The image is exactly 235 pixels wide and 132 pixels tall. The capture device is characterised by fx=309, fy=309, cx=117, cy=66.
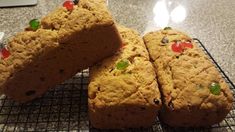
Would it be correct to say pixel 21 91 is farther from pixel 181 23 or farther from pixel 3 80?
pixel 181 23

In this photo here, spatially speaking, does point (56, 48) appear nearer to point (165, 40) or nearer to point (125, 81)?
point (125, 81)

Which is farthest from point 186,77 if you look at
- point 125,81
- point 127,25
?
point 127,25

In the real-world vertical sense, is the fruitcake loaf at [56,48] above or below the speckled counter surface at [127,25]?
above

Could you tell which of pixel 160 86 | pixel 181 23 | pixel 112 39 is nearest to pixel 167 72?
pixel 160 86

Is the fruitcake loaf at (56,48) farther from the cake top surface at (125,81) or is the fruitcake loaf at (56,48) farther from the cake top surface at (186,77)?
the cake top surface at (186,77)

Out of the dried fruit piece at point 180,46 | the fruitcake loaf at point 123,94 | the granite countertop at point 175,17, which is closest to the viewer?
the fruitcake loaf at point 123,94

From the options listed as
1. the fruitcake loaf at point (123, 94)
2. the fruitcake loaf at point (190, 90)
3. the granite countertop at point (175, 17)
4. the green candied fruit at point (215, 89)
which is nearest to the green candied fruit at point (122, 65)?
the fruitcake loaf at point (123, 94)

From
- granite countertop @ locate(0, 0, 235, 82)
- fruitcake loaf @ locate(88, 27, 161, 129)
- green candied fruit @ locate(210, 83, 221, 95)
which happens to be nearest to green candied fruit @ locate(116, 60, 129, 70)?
fruitcake loaf @ locate(88, 27, 161, 129)
